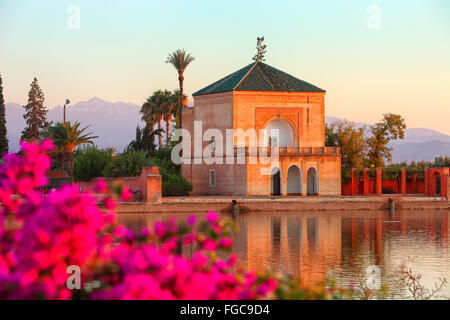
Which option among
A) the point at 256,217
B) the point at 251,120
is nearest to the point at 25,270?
the point at 256,217

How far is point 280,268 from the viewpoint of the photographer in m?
18.3

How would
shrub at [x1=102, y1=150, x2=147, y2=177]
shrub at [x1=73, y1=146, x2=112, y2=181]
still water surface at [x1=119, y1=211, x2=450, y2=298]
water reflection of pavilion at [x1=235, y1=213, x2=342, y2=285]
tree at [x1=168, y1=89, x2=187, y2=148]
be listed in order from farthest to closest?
tree at [x1=168, y1=89, x2=187, y2=148]
shrub at [x1=73, y1=146, x2=112, y2=181]
shrub at [x1=102, y1=150, x2=147, y2=177]
water reflection of pavilion at [x1=235, y1=213, x2=342, y2=285]
still water surface at [x1=119, y1=211, x2=450, y2=298]

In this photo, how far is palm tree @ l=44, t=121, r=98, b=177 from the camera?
125 ft

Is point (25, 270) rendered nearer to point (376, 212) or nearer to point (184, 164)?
point (376, 212)

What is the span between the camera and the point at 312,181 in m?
42.0

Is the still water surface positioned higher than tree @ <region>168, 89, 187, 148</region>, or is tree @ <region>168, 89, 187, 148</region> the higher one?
tree @ <region>168, 89, 187, 148</region>

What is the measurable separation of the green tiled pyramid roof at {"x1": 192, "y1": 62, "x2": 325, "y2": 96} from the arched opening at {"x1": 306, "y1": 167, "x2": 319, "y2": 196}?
15.6 ft

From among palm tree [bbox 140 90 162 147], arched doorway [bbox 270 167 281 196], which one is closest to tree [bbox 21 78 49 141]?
palm tree [bbox 140 90 162 147]

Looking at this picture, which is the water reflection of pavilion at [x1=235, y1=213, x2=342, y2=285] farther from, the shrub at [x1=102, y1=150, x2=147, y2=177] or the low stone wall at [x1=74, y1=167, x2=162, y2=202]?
the shrub at [x1=102, y1=150, x2=147, y2=177]

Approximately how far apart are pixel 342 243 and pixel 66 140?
18976 mm

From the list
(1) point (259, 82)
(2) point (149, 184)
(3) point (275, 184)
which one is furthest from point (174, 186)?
(1) point (259, 82)

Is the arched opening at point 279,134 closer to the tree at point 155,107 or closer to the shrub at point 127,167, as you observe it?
the shrub at point 127,167

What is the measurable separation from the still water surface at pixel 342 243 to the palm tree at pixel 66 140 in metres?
7.03

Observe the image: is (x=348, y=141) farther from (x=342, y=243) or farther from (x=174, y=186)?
(x=342, y=243)
